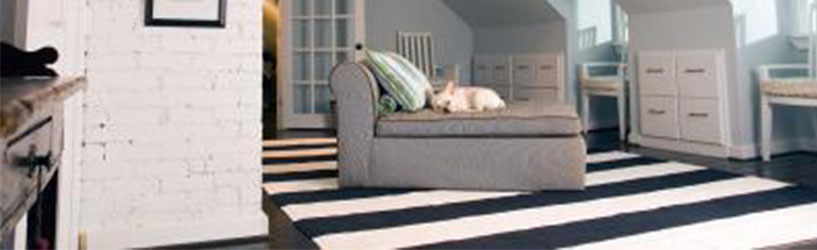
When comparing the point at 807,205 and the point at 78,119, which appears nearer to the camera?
the point at 78,119

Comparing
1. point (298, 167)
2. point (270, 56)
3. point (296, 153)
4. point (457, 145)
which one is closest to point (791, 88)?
point (457, 145)

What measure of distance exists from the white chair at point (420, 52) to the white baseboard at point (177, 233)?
4080 mm

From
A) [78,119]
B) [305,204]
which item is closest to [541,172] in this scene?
[305,204]

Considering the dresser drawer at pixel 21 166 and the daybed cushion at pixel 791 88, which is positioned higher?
the daybed cushion at pixel 791 88

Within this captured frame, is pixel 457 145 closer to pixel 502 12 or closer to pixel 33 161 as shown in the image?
pixel 33 161

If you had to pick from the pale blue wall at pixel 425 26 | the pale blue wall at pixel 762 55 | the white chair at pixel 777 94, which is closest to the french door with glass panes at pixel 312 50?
the pale blue wall at pixel 425 26

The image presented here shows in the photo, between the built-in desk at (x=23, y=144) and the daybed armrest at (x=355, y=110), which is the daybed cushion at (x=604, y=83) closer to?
the daybed armrest at (x=355, y=110)

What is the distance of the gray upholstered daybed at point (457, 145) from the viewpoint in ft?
8.66

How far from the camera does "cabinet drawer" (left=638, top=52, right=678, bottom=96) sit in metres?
3.94

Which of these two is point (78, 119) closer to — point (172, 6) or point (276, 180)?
point (172, 6)

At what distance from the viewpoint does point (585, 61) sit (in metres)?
5.22

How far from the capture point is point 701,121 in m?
3.78

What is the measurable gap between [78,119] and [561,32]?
4.11 m

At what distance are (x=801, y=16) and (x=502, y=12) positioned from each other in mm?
2487
